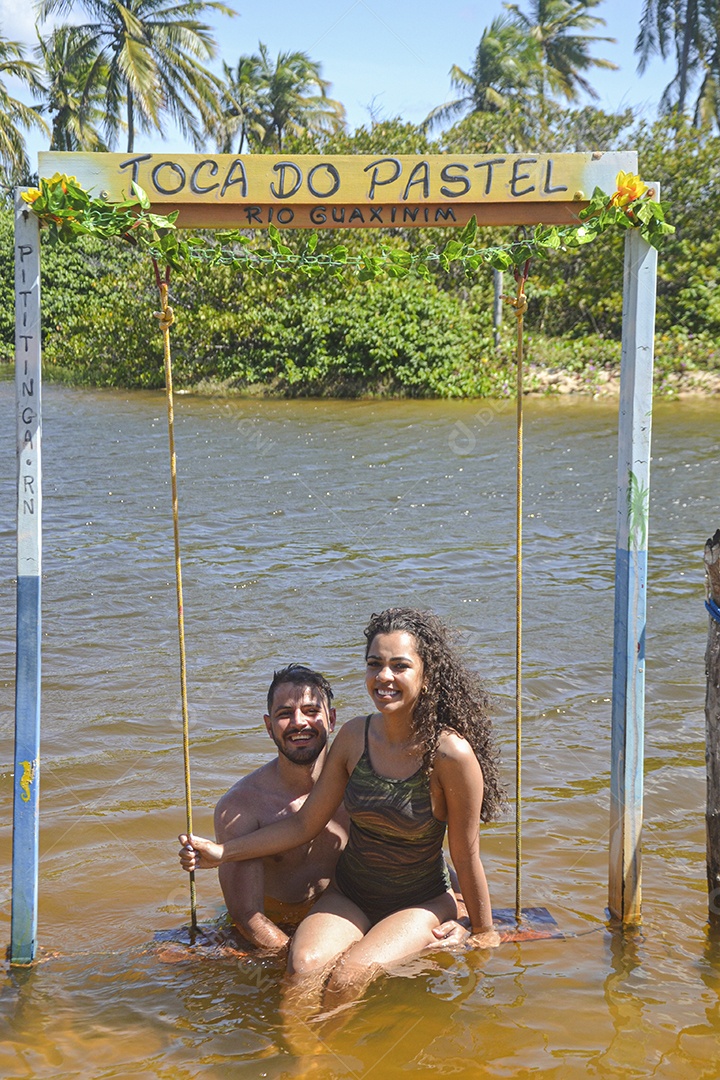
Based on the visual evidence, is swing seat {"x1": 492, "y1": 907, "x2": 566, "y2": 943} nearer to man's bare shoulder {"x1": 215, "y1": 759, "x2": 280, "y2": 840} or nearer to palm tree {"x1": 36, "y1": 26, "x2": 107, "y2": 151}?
man's bare shoulder {"x1": 215, "y1": 759, "x2": 280, "y2": 840}

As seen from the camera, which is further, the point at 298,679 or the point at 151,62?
the point at 151,62

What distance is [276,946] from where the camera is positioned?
146 inches

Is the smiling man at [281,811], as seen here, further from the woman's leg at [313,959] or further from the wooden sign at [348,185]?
the wooden sign at [348,185]

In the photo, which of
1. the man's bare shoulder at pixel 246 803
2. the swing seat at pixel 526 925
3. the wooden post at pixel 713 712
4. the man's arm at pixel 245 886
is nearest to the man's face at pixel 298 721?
the man's bare shoulder at pixel 246 803

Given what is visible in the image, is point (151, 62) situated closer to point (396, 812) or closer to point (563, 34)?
point (563, 34)

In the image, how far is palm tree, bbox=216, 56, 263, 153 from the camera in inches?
1412

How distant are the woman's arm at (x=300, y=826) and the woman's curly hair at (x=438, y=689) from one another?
0.88 feet

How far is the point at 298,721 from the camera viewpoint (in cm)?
376

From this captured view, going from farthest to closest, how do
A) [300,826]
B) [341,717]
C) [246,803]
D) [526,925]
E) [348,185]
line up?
[341,717]
[526,925]
[246,803]
[300,826]
[348,185]

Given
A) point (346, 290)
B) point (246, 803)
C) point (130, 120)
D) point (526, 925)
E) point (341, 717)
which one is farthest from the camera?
point (130, 120)

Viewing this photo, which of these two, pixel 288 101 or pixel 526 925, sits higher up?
pixel 288 101

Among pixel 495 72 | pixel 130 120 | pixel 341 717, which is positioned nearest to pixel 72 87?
pixel 130 120

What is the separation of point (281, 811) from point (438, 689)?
72cm

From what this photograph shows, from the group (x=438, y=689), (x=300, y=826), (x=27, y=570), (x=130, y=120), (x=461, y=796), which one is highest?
(x=130, y=120)
